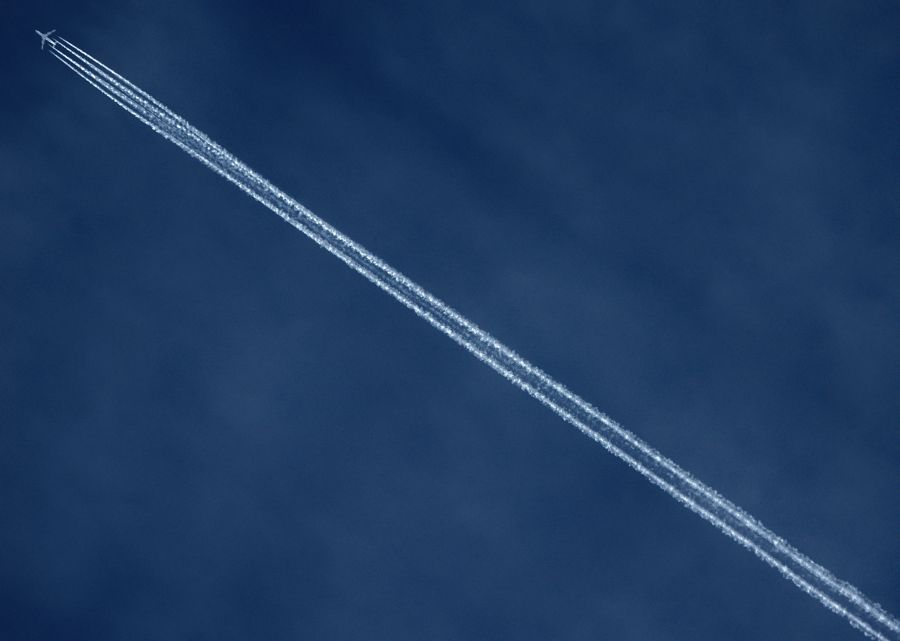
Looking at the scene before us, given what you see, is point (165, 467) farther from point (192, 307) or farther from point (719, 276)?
point (719, 276)

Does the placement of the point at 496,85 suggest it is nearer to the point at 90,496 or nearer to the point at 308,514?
the point at 308,514

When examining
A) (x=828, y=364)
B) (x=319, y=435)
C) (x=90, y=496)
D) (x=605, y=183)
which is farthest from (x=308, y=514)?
(x=828, y=364)

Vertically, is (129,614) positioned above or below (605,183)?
below

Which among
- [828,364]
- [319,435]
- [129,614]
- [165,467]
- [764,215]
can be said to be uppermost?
[764,215]

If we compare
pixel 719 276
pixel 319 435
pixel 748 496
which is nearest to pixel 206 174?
pixel 319 435

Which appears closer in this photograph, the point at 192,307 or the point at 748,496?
the point at 748,496

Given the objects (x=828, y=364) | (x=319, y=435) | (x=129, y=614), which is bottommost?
(x=129, y=614)
